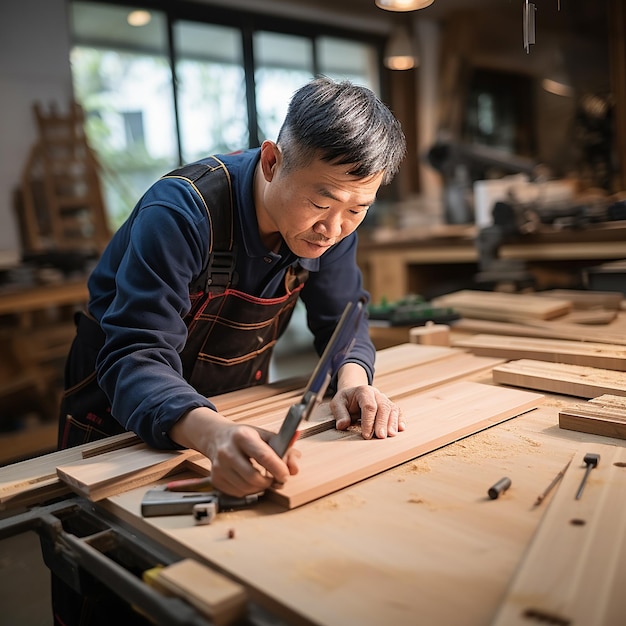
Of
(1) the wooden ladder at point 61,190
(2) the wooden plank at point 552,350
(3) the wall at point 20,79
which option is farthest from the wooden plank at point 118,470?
(3) the wall at point 20,79

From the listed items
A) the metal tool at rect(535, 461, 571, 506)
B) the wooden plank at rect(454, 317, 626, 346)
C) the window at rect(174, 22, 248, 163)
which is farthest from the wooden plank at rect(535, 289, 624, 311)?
the window at rect(174, 22, 248, 163)

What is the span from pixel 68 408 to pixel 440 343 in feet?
3.63

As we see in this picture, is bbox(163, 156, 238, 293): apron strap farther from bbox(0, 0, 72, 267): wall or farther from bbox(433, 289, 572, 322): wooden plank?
bbox(0, 0, 72, 267): wall

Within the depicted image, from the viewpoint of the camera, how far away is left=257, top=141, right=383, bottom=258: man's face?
1296 mm

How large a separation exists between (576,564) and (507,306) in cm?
166

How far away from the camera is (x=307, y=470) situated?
109 cm

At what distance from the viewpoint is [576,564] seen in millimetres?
789

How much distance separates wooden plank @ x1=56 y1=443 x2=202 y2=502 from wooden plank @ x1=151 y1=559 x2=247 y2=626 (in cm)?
29

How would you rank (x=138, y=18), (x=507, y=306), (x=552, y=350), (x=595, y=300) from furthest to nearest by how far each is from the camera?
(x=138, y=18) < (x=595, y=300) < (x=507, y=306) < (x=552, y=350)

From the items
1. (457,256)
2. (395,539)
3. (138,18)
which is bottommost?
(395,539)

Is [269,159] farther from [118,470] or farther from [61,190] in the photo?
[61,190]

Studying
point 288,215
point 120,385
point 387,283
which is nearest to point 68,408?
point 120,385

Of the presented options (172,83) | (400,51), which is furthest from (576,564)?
(172,83)

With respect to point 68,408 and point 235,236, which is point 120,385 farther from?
point 68,408
